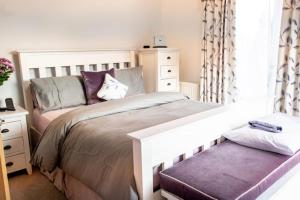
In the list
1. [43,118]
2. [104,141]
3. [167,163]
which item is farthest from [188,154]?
[43,118]

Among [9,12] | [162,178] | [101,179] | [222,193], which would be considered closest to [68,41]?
[9,12]

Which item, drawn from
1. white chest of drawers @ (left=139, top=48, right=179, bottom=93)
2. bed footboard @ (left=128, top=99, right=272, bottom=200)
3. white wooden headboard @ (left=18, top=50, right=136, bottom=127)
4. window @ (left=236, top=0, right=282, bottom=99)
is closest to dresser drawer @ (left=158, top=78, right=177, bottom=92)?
white chest of drawers @ (left=139, top=48, right=179, bottom=93)

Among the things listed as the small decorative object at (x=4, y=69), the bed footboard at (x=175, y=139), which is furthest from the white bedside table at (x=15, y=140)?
the bed footboard at (x=175, y=139)

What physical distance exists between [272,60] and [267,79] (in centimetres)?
23

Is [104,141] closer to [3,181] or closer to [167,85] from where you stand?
[3,181]

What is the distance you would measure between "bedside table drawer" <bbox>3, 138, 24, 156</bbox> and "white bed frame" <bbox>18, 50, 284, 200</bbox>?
1.54ft

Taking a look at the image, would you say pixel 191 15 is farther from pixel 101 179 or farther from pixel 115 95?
pixel 101 179

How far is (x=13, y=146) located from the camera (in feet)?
7.54

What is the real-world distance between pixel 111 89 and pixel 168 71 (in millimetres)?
1078

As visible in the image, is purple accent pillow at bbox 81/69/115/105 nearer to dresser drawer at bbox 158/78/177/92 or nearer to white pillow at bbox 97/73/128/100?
white pillow at bbox 97/73/128/100

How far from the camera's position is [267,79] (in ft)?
9.55

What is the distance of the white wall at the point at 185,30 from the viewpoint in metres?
3.61

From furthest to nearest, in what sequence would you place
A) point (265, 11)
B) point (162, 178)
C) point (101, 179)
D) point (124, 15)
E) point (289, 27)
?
point (124, 15)
point (265, 11)
point (289, 27)
point (101, 179)
point (162, 178)

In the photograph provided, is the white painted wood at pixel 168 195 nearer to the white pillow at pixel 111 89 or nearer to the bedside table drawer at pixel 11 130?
the white pillow at pixel 111 89
